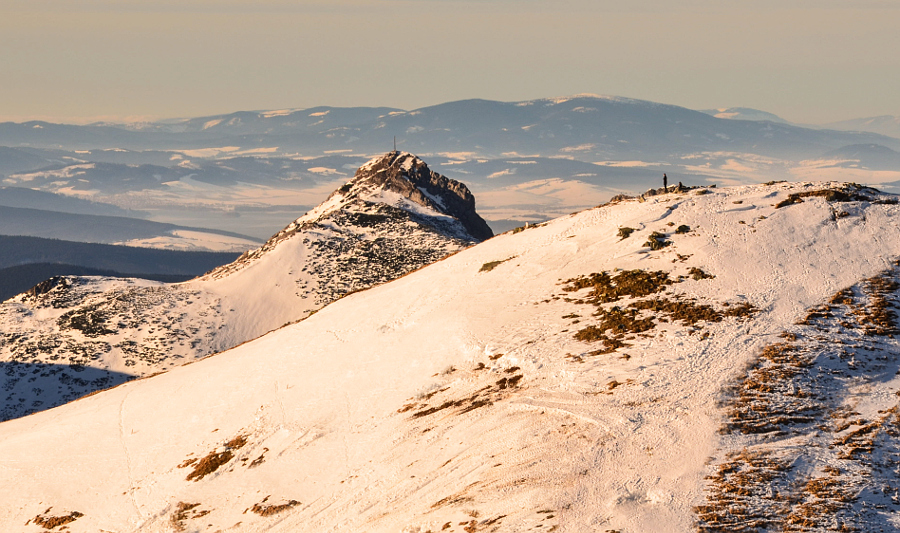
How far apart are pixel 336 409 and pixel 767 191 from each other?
2501cm

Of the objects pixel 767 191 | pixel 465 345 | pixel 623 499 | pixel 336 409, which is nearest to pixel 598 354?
pixel 465 345

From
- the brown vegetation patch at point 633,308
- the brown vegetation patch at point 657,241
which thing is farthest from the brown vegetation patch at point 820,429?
the brown vegetation patch at point 657,241

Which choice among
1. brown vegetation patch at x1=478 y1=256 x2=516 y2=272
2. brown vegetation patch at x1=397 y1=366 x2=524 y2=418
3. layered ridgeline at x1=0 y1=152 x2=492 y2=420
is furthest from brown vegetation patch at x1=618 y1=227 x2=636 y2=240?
layered ridgeline at x1=0 y1=152 x2=492 y2=420

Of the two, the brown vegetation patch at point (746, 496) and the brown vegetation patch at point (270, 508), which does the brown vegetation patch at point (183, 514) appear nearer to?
the brown vegetation patch at point (270, 508)

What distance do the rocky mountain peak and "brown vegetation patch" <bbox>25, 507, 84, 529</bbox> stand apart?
113 metres

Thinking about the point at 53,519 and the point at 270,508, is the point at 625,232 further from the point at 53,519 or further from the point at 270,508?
the point at 53,519

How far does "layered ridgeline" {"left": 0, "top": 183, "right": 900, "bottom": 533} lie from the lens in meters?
26.0

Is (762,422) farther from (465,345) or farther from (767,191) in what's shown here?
(767,191)

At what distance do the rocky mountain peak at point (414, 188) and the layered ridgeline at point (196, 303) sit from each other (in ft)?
18.5

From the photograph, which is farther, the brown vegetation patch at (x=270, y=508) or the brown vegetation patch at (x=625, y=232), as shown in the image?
the brown vegetation patch at (x=625, y=232)

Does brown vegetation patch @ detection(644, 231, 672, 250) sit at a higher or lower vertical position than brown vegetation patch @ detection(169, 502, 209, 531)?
higher

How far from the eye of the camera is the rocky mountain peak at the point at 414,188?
151 metres

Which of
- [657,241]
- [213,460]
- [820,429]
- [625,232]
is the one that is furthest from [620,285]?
[213,460]

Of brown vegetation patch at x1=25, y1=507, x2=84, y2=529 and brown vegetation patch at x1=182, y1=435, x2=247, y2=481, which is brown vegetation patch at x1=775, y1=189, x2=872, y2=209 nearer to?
brown vegetation patch at x1=182, y1=435, x2=247, y2=481
